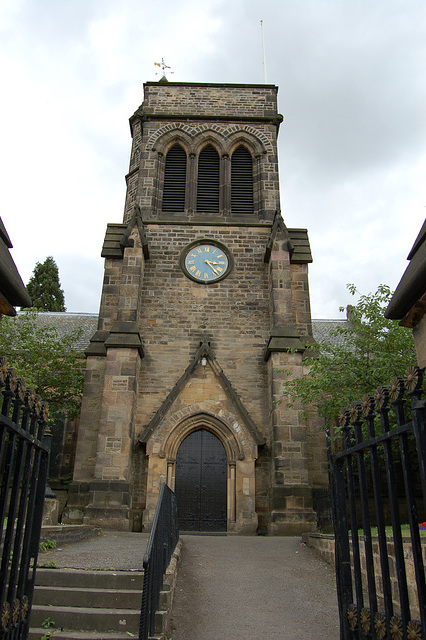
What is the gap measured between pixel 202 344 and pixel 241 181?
24.9 feet

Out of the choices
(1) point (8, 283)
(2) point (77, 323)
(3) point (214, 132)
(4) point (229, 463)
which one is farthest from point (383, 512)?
(2) point (77, 323)

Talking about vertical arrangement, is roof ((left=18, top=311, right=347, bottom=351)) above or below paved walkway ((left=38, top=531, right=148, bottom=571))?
above

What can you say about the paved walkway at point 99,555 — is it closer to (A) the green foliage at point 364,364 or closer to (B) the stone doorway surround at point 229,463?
(B) the stone doorway surround at point 229,463

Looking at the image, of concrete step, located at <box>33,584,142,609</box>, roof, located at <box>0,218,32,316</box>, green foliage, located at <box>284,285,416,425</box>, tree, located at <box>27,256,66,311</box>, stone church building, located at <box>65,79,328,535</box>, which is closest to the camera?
roof, located at <box>0,218,32,316</box>

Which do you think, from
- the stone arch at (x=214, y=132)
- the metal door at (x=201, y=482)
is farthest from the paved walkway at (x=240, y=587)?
the stone arch at (x=214, y=132)

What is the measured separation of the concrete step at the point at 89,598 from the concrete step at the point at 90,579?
23 cm

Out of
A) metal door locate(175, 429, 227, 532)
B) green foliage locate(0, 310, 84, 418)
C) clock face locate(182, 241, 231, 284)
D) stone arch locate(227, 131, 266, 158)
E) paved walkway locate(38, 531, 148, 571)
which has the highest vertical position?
stone arch locate(227, 131, 266, 158)

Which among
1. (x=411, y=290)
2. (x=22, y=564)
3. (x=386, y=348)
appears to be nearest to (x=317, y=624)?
(x=22, y=564)

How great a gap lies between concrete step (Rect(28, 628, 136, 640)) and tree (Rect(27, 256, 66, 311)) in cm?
2833

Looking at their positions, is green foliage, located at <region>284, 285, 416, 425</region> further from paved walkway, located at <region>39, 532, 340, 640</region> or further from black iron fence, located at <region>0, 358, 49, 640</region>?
black iron fence, located at <region>0, 358, 49, 640</region>

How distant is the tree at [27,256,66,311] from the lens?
1280 inches

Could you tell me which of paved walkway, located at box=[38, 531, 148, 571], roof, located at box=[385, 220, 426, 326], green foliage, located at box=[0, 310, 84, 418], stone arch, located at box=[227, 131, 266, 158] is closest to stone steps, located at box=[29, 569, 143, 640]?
paved walkway, located at box=[38, 531, 148, 571]

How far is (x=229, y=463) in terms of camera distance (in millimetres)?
14859

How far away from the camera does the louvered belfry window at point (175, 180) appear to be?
19.7 m
